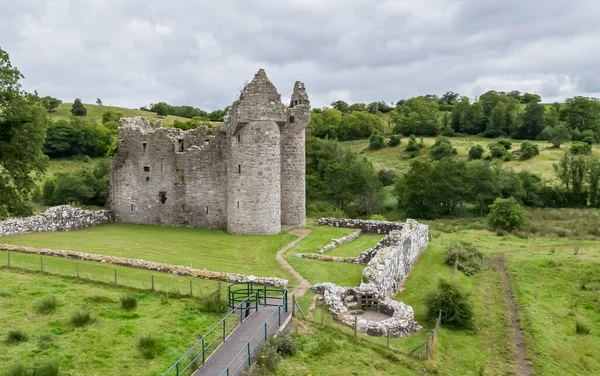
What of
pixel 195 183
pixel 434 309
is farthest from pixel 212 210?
pixel 434 309

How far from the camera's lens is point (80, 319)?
17.8m

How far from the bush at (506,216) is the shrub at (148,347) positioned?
43.8 m

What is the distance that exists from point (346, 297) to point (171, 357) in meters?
9.29

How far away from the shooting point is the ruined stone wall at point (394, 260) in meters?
24.9

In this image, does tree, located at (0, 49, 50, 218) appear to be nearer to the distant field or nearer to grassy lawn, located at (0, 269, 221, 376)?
grassy lawn, located at (0, 269, 221, 376)

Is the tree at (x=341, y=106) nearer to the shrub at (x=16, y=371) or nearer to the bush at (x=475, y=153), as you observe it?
the bush at (x=475, y=153)

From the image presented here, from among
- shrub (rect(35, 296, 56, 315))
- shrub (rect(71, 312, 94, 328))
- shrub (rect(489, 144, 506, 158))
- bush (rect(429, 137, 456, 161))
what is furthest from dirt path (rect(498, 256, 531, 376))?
shrub (rect(489, 144, 506, 158))

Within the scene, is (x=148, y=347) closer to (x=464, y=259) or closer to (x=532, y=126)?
(x=464, y=259)

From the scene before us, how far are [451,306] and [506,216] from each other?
106 ft

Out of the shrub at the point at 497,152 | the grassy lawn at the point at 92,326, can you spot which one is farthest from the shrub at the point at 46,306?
the shrub at the point at 497,152

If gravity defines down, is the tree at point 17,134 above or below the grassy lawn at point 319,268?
above

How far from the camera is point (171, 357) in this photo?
52.2 ft

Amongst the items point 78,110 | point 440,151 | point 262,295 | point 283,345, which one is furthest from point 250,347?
point 78,110

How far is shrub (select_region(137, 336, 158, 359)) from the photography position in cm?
1585
